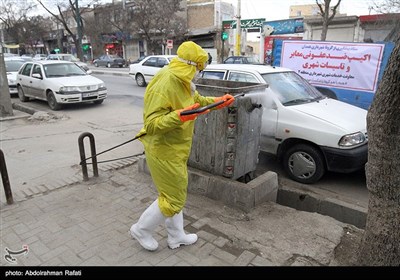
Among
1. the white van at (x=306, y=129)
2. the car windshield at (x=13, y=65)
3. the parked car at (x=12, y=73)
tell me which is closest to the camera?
the white van at (x=306, y=129)

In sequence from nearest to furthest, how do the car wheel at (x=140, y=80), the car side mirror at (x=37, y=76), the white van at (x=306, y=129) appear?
the white van at (x=306, y=129) → the car side mirror at (x=37, y=76) → the car wheel at (x=140, y=80)

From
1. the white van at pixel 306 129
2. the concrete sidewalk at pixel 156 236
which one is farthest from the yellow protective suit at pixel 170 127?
the white van at pixel 306 129

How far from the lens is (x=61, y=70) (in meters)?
10.9

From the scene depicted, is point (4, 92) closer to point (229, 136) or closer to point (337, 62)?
point (229, 136)

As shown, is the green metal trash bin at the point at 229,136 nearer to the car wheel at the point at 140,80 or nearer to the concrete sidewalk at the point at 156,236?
the concrete sidewalk at the point at 156,236

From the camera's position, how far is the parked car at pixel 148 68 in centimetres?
1548

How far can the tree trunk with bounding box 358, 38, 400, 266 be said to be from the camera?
2.01 metres

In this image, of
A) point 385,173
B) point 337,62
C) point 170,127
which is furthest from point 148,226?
point 337,62

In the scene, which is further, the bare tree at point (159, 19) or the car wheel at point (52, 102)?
the bare tree at point (159, 19)

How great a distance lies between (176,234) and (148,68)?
13.9m

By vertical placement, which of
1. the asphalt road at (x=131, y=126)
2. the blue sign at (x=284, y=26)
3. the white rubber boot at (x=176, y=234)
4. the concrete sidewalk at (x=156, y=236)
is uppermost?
the blue sign at (x=284, y=26)

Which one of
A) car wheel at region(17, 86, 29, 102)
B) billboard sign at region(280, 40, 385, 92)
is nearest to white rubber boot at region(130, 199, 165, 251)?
billboard sign at region(280, 40, 385, 92)

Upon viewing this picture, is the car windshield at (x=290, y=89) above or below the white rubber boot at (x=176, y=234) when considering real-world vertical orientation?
above

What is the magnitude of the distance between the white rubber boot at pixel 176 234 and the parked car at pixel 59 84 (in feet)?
27.6
